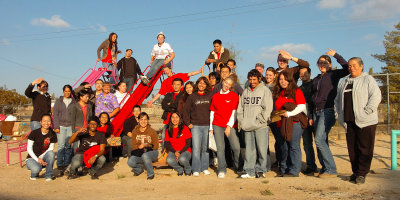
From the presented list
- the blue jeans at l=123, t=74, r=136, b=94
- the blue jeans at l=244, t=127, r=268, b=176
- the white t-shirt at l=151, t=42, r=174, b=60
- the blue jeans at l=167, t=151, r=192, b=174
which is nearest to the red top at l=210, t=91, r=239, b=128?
the blue jeans at l=244, t=127, r=268, b=176

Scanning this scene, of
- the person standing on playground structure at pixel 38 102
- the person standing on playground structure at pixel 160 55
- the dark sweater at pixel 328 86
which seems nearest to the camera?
the dark sweater at pixel 328 86

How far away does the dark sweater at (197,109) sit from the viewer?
6191mm

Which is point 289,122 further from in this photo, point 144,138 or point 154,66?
point 154,66

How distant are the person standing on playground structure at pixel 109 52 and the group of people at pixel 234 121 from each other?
1.63 meters

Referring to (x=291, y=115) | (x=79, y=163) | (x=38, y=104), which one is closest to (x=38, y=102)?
(x=38, y=104)

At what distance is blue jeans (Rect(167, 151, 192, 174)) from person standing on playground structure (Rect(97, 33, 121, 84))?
3.97 metres

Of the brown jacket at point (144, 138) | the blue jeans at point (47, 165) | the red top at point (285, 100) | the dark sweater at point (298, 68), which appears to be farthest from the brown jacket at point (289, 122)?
the blue jeans at point (47, 165)

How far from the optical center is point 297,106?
218 inches

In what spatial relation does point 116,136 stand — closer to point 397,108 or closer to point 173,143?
point 173,143

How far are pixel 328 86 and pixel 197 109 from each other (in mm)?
2415

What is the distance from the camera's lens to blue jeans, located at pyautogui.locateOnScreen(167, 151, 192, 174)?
628 cm

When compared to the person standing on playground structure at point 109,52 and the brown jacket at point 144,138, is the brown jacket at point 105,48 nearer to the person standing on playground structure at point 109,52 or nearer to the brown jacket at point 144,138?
the person standing on playground structure at point 109,52

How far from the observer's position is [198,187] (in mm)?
5168

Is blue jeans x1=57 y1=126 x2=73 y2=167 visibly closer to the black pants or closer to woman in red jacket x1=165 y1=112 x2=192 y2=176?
woman in red jacket x1=165 y1=112 x2=192 y2=176
